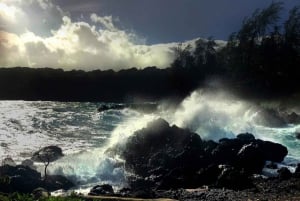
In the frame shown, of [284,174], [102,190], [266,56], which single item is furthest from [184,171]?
[266,56]

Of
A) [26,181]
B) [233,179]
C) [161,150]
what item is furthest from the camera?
[161,150]

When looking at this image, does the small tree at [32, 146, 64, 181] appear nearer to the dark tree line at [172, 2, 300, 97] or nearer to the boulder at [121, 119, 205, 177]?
the boulder at [121, 119, 205, 177]

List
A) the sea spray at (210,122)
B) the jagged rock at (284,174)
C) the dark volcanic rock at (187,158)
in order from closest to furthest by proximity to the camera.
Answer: the dark volcanic rock at (187,158) → the jagged rock at (284,174) → the sea spray at (210,122)

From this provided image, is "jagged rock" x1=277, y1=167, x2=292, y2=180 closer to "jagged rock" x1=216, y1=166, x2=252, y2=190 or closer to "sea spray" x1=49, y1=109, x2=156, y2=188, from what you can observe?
"jagged rock" x1=216, y1=166, x2=252, y2=190

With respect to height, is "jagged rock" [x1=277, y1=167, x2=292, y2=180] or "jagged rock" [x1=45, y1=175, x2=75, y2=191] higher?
"jagged rock" [x1=277, y1=167, x2=292, y2=180]

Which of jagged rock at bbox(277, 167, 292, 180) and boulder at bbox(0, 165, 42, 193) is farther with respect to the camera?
jagged rock at bbox(277, 167, 292, 180)

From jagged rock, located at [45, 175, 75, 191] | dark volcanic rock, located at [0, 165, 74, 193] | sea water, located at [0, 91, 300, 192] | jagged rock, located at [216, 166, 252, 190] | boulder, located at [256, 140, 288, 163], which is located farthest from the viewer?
boulder, located at [256, 140, 288, 163]

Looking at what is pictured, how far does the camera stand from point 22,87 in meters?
169

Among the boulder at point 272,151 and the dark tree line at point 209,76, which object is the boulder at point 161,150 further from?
the dark tree line at point 209,76

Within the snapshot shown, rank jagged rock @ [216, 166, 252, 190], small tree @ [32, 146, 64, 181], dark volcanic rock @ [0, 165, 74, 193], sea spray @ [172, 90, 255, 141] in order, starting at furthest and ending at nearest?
1. sea spray @ [172, 90, 255, 141]
2. small tree @ [32, 146, 64, 181]
3. jagged rock @ [216, 166, 252, 190]
4. dark volcanic rock @ [0, 165, 74, 193]

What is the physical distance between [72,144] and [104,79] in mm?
119787

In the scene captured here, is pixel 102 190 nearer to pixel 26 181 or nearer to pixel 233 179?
pixel 26 181

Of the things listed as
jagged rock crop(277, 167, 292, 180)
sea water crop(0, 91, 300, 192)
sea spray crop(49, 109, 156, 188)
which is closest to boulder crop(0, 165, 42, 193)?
sea water crop(0, 91, 300, 192)

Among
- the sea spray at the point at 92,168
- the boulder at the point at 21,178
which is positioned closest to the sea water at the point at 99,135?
the sea spray at the point at 92,168
